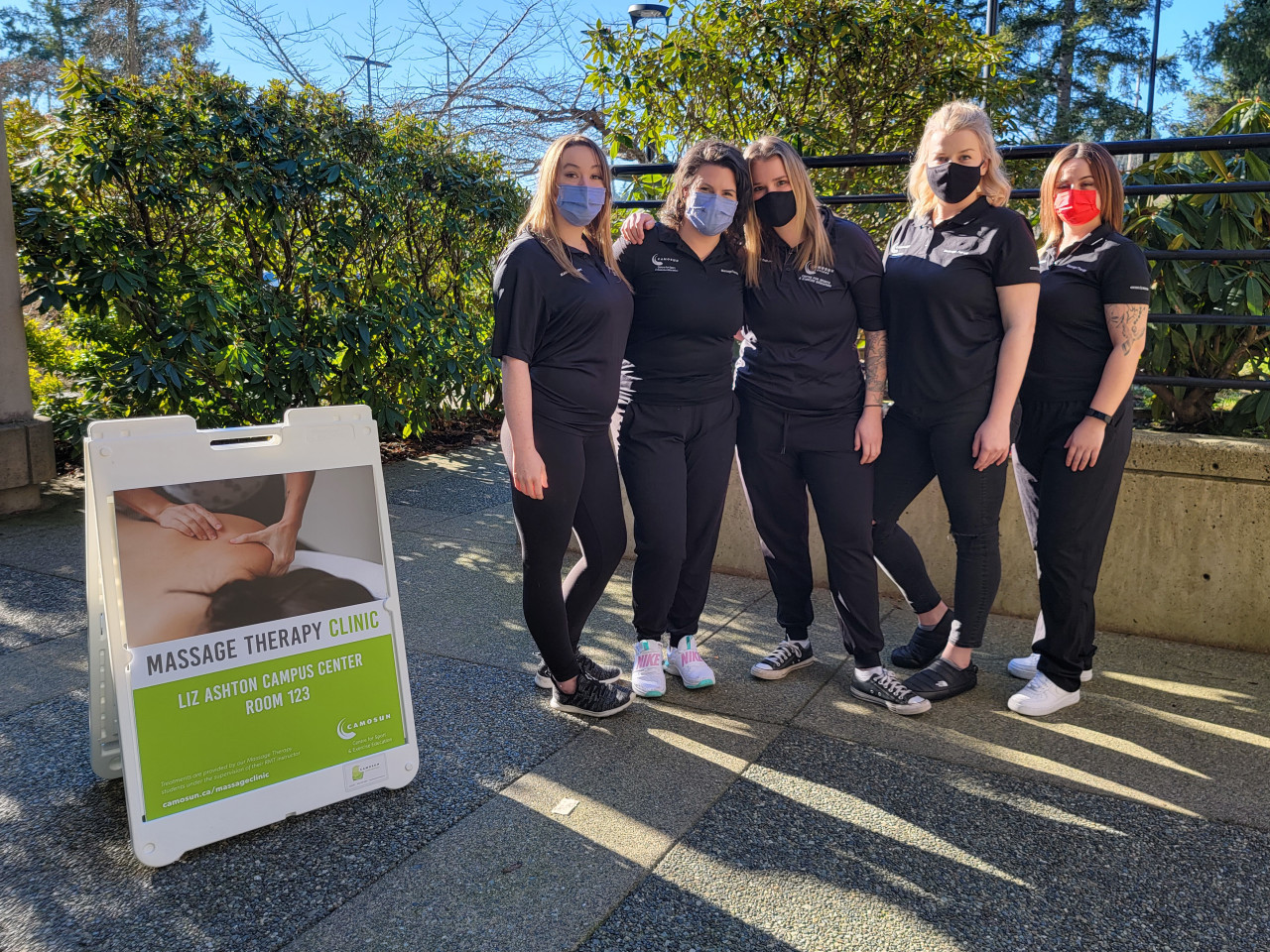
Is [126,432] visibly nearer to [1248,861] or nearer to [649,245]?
[649,245]

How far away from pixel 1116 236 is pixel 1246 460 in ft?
4.64

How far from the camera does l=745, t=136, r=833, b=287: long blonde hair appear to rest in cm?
338

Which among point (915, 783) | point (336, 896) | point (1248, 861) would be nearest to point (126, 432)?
point (336, 896)

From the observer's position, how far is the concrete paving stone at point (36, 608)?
13.4 ft

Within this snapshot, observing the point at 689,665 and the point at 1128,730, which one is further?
the point at 689,665

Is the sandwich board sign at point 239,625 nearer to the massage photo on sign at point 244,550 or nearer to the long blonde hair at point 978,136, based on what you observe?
the massage photo on sign at point 244,550

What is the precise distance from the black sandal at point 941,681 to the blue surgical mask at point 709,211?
180 cm

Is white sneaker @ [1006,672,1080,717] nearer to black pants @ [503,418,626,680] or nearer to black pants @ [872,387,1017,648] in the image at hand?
black pants @ [872,387,1017,648]

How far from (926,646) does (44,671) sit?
3453 mm

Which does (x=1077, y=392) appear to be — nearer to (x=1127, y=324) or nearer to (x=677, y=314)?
(x=1127, y=324)

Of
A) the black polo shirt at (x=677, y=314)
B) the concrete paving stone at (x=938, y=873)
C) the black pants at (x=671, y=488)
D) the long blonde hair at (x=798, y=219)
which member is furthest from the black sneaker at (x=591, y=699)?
the long blonde hair at (x=798, y=219)

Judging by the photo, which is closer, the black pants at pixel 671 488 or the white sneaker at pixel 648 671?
the black pants at pixel 671 488

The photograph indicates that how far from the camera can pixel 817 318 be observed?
11.2ft

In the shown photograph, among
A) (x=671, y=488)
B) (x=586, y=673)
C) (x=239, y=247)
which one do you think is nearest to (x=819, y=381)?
(x=671, y=488)
